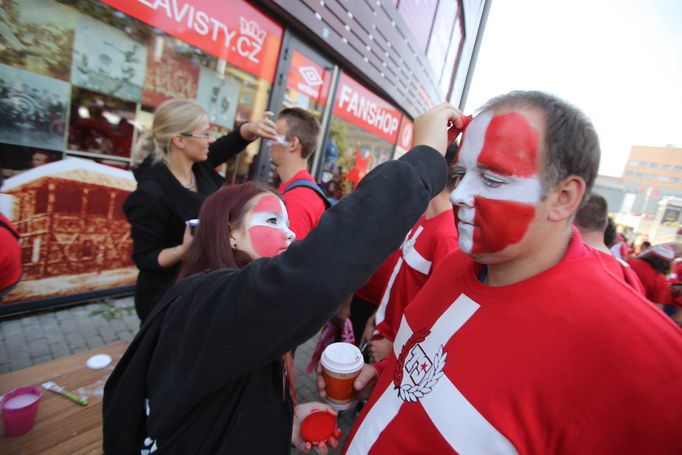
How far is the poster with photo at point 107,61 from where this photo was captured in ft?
10.8

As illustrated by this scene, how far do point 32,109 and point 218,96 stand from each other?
6.48 ft

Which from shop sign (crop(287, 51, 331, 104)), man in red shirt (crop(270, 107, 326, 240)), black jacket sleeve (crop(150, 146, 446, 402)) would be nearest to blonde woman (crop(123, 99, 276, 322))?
man in red shirt (crop(270, 107, 326, 240))

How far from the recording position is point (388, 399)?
1.20 metres

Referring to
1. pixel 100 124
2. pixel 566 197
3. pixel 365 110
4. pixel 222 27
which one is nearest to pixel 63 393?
pixel 566 197

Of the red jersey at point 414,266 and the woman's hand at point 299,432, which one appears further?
the red jersey at point 414,266

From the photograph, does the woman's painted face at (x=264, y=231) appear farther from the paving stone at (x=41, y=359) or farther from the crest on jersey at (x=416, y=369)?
the paving stone at (x=41, y=359)

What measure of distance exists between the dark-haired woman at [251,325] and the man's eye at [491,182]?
0.18 metres

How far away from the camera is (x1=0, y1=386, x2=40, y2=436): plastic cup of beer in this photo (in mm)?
1571

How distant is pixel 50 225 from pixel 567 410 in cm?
439

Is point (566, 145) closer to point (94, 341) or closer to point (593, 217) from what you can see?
point (593, 217)

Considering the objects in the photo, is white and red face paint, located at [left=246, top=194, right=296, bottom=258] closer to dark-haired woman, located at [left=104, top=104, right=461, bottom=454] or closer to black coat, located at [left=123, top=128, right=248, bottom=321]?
dark-haired woman, located at [left=104, top=104, right=461, bottom=454]

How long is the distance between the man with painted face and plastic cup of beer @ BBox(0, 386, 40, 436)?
1570 mm

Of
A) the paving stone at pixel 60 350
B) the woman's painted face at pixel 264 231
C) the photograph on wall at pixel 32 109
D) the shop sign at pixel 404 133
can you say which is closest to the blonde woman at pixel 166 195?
the woman's painted face at pixel 264 231

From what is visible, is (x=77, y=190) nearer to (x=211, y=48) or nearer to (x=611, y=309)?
(x=211, y=48)
